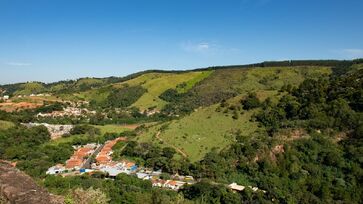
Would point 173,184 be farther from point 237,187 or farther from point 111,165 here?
point 111,165

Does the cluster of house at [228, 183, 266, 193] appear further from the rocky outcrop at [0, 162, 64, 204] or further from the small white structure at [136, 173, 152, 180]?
the rocky outcrop at [0, 162, 64, 204]

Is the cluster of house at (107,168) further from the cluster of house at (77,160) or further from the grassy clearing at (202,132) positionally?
the grassy clearing at (202,132)

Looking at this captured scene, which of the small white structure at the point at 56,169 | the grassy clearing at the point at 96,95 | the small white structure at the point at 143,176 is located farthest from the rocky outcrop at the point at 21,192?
the grassy clearing at the point at 96,95

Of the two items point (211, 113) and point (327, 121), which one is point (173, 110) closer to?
point (211, 113)

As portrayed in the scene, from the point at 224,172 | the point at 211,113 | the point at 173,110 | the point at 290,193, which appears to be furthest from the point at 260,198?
the point at 173,110

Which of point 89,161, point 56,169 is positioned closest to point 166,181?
point 56,169

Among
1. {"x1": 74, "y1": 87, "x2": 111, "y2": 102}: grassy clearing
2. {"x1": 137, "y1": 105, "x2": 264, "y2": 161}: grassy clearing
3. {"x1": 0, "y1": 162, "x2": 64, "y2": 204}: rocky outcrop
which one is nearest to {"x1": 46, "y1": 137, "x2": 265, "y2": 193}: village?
{"x1": 137, "y1": 105, "x2": 264, "y2": 161}: grassy clearing
